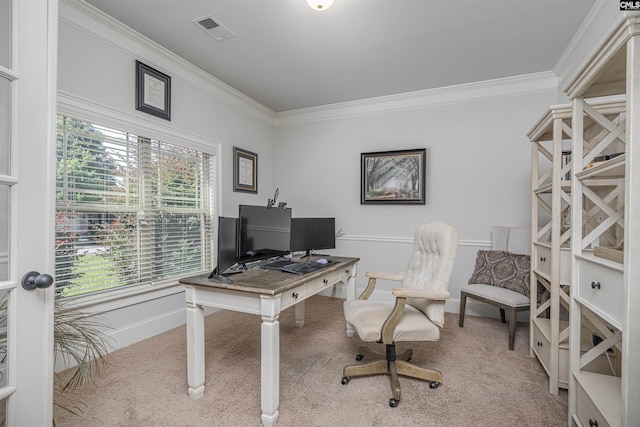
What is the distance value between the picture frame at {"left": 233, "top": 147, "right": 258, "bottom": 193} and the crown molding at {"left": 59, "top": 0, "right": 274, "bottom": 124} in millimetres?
570

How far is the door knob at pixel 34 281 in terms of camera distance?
105cm

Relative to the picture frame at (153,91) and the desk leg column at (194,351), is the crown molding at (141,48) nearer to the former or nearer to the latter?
the picture frame at (153,91)

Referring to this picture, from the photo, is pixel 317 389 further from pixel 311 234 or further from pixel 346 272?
pixel 311 234

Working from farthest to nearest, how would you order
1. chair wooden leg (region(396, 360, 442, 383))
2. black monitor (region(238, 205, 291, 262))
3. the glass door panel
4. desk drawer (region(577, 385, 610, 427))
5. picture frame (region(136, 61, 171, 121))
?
picture frame (region(136, 61, 171, 121)), black monitor (region(238, 205, 291, 262)), chair wooden leg (region(396, 360, 442, 383)), desk drawer (region(577, 385, 610, 427)), the glass door panel

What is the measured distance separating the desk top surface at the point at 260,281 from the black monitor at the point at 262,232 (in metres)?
0.17

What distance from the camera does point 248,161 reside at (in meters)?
4.04

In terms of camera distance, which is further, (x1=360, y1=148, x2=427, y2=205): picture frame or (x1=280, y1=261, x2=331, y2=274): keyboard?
(x1=360, y1=148, x2=427, y2=205): picture frame

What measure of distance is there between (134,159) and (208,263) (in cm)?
136

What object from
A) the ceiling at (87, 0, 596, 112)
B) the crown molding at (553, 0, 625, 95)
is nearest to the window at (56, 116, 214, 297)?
the ceiling at (87, 0, 596, 112)

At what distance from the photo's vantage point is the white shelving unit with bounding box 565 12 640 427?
110cm

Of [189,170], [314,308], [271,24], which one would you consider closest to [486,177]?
[314,308]

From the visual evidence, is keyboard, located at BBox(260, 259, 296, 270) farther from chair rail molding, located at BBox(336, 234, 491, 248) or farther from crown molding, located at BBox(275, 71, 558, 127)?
crown molding, located at BBox(275, 71, 558, 127)

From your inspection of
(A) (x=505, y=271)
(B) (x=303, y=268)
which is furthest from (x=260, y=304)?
(A) (x=505, y=271)

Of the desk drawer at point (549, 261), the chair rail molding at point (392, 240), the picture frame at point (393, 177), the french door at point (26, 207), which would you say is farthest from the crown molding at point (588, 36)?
the french door at point (26, 207)
